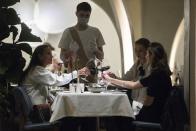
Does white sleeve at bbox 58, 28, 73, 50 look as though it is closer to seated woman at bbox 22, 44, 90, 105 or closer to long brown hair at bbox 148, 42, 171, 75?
seated woman at bbox 22, 44, 90, 105

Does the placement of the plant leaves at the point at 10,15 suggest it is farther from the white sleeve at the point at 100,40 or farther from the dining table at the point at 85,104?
the white sleeve at the point at 100,40

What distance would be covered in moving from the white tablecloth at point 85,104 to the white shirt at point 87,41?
5.75ft

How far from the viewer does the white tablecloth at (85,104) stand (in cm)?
326

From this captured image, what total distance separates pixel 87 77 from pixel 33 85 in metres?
0.61

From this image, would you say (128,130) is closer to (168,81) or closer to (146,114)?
(146,114)

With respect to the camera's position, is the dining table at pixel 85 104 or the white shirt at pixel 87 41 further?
the white shirt at pixel 87 41

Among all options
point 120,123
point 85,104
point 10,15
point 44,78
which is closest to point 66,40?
point 44,78

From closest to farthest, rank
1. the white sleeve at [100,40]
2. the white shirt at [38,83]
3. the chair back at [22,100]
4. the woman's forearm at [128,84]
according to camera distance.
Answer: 1. the chair back at [22,100]
2. the woman's forearm at [128,84]
3. the white shirt at [38,83]
4. the white sleeve at [100,40]

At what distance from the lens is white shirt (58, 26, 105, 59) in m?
5.02

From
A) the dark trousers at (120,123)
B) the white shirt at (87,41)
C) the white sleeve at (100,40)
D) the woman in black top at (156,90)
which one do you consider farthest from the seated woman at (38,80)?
the white sleeve at (100,40)

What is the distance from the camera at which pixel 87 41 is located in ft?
16.4

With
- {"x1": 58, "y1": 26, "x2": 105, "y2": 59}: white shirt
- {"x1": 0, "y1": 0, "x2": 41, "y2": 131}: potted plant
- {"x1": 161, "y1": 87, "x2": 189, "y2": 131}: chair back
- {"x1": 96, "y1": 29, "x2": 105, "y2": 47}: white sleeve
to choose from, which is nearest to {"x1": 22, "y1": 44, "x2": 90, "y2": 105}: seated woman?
{"x1": 0, "y1": 0, "x2": 41, "y2": 131}: potted plant

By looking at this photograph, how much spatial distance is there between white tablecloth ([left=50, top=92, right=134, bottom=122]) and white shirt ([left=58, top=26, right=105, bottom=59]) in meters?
1.75

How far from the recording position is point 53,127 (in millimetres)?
3420
